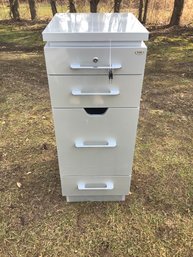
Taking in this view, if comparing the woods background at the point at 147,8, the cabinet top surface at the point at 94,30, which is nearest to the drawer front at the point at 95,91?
the cabinet top surface at the point at 94,30

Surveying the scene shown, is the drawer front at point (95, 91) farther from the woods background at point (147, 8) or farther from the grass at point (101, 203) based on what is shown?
the woods background at point (147, 8)

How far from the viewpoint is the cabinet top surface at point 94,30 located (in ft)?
3.89

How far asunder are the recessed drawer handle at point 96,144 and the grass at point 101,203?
511 millimetres

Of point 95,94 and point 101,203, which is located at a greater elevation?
point 95,94

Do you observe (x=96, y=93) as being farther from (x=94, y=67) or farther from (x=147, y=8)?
(x=147, y=8)

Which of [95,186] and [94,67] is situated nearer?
[94,67]

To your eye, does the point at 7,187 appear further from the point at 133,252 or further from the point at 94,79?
the point at 94,79

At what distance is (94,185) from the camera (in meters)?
1.74

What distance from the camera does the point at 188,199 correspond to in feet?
6.14

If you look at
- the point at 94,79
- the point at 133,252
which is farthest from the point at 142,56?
the point at 133,252

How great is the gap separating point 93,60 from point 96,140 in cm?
48

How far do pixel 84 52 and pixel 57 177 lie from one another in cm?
112

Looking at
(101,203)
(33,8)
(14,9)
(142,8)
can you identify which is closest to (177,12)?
(142,8)

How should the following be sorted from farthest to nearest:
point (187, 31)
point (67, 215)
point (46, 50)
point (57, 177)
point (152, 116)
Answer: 1. point (187, 31)
2. point (152, 116)
3. point (57, 177)
4. point (67, 215)
5. point (46, 50)
